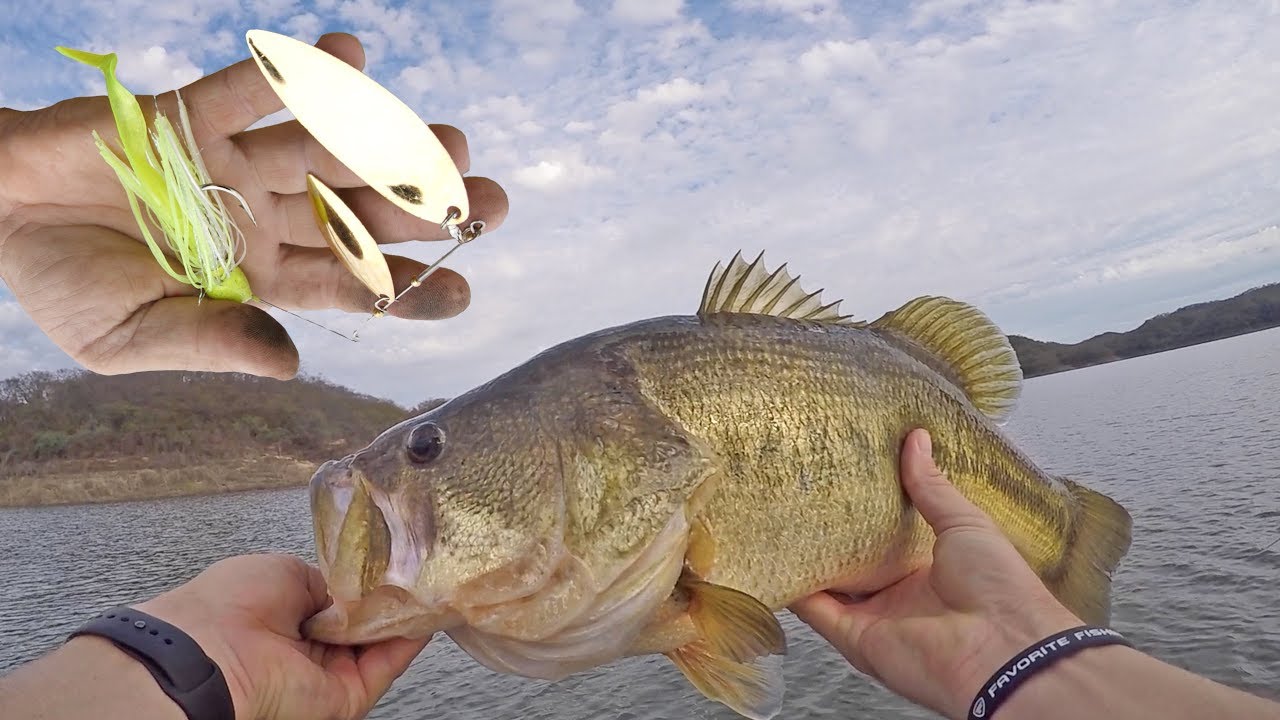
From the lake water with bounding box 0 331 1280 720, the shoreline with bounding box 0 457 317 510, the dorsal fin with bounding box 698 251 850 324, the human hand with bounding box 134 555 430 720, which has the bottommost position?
the lake water with bounding box 0 331 1280 720

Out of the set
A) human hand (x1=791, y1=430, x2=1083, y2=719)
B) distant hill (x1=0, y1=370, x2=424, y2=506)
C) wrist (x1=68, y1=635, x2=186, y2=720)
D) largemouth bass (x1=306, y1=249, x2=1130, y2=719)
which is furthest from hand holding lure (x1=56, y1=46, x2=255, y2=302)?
distant hill (x1=0, y1=370, x2=424, y2=506)

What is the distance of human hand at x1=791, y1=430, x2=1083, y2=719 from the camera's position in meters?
2.42

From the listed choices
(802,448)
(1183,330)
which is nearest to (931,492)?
(802,448)

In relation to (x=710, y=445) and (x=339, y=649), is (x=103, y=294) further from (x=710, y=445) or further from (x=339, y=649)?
(x=710, y=445)

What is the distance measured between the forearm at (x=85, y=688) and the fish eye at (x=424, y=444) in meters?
0.98

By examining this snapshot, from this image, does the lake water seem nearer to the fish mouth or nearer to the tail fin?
the tail fin

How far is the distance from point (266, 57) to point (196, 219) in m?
0.81

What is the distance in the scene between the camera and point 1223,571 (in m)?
15.3

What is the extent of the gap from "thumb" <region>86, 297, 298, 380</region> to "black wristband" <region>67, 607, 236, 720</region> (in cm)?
122

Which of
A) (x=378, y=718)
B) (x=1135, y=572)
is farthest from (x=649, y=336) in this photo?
(x=1135, y=572)

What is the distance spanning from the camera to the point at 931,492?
2.97 metres

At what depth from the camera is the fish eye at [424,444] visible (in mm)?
2518

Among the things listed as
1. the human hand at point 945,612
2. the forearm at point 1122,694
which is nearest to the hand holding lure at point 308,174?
the human hand at point 945,612

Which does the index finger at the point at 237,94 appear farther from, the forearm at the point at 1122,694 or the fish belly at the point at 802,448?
the forearm at the point at 1122,694
